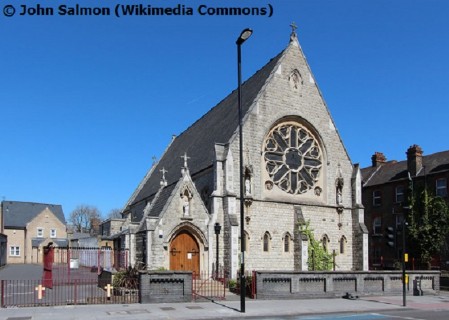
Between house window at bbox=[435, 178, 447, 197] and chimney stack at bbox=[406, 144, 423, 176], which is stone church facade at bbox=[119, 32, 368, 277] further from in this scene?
chimney stack at bbox=[406, 144, 423, 176]

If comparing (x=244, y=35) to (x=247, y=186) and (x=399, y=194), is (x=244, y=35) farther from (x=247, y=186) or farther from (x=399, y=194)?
(x=399, y=194)

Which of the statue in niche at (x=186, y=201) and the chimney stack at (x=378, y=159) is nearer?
the statue in niche at (x=186, y=201)

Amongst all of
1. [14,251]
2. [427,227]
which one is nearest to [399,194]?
[427,227]

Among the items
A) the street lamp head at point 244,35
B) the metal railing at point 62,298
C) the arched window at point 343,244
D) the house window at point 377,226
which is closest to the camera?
the street lamp head at point 244,35

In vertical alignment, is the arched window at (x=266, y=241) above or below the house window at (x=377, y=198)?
below

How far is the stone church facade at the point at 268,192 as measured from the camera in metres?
27.2

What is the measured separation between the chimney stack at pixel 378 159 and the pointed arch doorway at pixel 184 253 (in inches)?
1206

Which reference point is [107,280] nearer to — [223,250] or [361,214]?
[223,250]

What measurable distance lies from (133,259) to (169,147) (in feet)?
75.7

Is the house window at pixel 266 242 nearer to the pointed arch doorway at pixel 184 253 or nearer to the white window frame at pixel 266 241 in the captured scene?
the white window frame at pixel 266 241

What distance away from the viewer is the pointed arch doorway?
27.1m

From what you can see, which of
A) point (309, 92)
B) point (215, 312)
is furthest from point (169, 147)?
point (215, 312)

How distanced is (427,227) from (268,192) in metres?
16.5

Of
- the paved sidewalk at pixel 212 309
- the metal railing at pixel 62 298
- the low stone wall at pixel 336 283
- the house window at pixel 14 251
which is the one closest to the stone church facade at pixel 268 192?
the low stone wall at pixel 336 283
